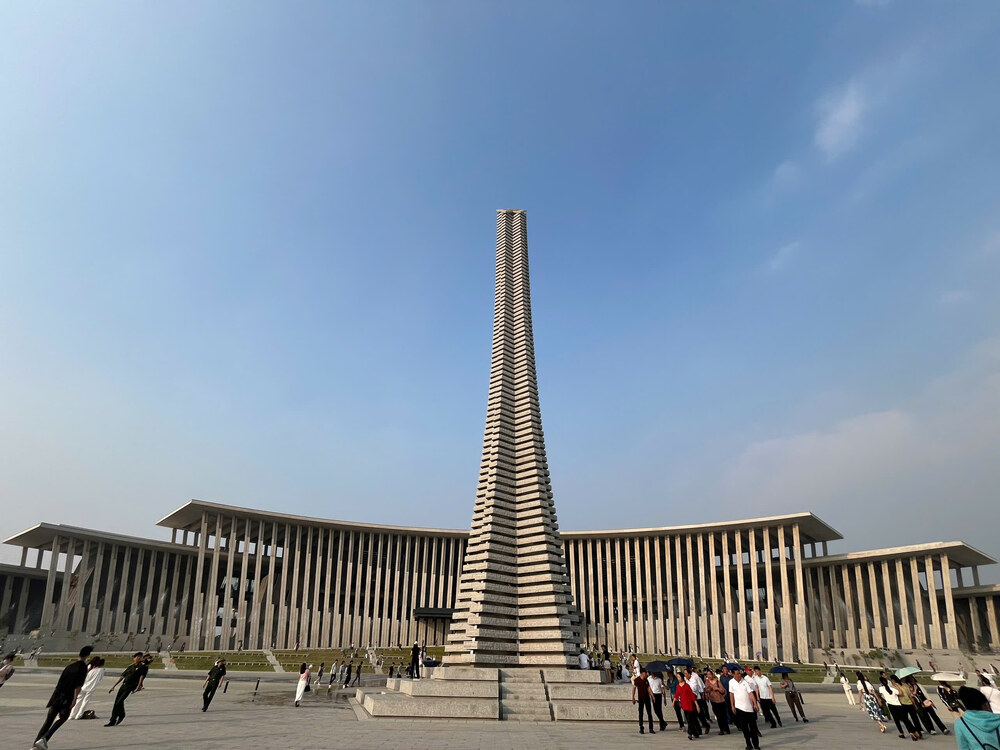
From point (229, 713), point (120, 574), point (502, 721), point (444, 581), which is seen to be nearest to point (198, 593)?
point (120, 574)

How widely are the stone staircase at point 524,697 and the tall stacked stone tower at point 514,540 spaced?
51.9 inches

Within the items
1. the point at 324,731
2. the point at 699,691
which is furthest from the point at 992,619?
the point at 324,731

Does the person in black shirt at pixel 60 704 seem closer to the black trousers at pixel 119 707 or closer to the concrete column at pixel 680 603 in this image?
the black trousers at pixel 119 707

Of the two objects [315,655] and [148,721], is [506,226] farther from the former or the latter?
[315,655]

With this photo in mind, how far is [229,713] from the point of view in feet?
54.4

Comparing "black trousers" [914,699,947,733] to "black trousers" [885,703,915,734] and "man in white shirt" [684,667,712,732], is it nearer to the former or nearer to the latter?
"black trousers" [885,703,915,734]

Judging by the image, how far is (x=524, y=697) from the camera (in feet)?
52.6

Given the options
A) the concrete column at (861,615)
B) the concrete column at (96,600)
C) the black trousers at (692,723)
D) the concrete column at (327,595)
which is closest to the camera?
the black trousers at (692,723)

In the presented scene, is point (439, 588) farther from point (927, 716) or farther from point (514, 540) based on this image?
point (927, 716)

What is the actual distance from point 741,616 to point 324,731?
52.6m

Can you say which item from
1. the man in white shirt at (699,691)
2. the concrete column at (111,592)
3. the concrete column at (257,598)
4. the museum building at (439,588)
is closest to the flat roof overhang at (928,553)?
the museum building at (439,588)

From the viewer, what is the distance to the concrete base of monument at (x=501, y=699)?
15.1m

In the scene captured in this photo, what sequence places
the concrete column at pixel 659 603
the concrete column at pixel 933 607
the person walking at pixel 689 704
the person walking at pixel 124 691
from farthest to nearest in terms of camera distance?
the concrete column at pixel 659 603
the concrete column at pixel 933 607
the person walking at pixel 689 704
the person walking at pixel 124 691

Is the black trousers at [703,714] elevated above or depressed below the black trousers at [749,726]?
below
